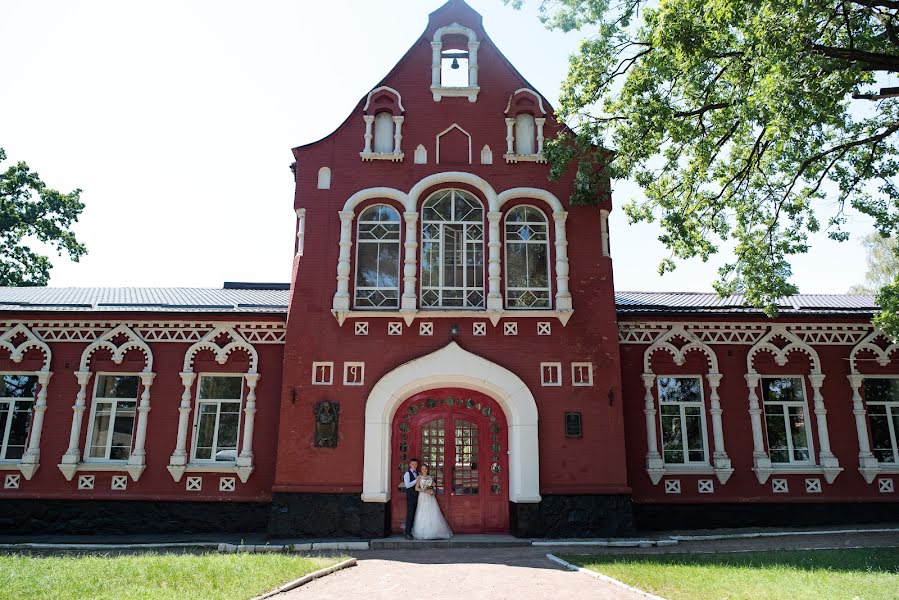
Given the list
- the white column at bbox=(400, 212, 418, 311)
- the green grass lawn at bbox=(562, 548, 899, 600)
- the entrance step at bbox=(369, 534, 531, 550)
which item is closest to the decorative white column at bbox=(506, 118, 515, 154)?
the white column at bbox=(400, 212, 418, 311)

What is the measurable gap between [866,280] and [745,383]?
1880 cm

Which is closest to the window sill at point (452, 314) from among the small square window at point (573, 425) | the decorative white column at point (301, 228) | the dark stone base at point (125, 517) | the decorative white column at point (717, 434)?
the decorative white column at point (301, 228)

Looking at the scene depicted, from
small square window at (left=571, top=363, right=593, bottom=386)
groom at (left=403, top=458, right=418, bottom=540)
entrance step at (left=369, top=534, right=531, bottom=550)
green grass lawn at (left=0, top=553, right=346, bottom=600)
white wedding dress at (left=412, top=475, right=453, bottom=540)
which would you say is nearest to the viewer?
green grass lawn at (left=0, top=553, right=346, bottom=600)

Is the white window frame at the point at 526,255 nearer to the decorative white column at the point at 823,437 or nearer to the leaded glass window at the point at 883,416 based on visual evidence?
the decorative white column at the point at 823,437

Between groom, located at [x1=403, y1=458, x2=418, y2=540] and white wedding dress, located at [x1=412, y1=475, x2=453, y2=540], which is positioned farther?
groom, located at [x1=403, y1=458, x2=418, y2=540]

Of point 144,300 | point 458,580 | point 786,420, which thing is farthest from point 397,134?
point 786,420

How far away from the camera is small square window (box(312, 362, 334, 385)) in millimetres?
12422

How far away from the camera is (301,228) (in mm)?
13312

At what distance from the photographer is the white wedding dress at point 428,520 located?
11.5 meters

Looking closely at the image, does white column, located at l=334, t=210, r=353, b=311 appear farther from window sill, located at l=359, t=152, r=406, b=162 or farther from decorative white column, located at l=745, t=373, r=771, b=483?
decorative white column, located at l=745, t=373, r=771, b=483

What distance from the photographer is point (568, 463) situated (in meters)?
12.2

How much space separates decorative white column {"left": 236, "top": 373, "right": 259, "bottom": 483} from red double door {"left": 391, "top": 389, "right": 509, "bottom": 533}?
2.94 m

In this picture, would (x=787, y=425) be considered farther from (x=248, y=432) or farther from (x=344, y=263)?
(x=248, y=432)

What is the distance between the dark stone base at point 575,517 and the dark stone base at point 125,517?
5084 millimetres
